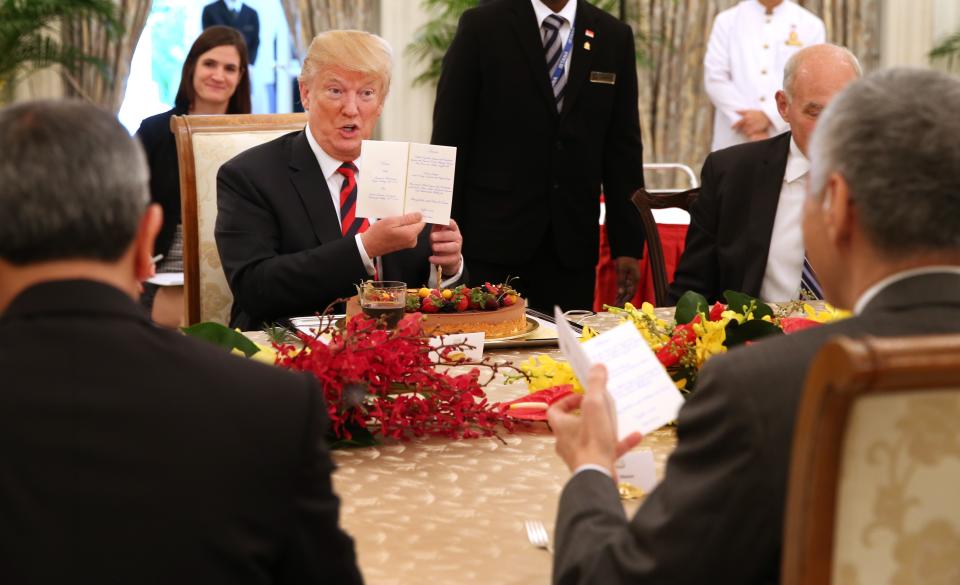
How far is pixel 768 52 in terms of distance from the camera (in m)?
7.61

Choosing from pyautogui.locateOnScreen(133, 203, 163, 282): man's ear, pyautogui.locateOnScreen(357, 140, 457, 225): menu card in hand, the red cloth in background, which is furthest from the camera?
the red cloth in background

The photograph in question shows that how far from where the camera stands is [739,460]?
122 cm

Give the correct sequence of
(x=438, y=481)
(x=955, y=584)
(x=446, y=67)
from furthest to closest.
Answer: (x=446, y=67) < (x=438, y=481) < (x=955, y=584)

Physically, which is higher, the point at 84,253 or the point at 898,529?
the point at 84,253

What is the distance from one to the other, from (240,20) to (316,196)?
5.61 metres

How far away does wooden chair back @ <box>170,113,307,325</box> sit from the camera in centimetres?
359

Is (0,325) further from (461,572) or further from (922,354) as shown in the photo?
(922,354)

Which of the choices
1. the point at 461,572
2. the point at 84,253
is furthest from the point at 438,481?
the point at 84,253

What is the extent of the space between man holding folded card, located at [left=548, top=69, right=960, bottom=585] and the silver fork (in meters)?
0.25

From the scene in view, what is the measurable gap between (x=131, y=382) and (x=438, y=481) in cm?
84

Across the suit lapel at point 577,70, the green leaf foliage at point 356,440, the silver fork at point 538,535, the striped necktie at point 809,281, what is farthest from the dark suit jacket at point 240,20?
the silver fork at point 538,535

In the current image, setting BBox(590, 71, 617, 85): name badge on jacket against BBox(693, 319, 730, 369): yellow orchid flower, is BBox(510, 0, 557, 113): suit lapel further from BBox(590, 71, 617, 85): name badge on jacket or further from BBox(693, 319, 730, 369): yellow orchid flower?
BBox(693, 319, 730, 369): yellow orchid flower

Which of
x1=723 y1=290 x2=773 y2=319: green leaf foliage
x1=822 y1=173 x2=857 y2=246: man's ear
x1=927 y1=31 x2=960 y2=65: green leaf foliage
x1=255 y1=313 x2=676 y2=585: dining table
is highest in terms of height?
x1=927 y1=31 x2=960 y2=65: green leaf foliage

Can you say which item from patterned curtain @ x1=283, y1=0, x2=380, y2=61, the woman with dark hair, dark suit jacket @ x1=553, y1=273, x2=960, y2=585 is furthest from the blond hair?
patterned curtain @ x1=283, y1=0, x2=380, y2=61
